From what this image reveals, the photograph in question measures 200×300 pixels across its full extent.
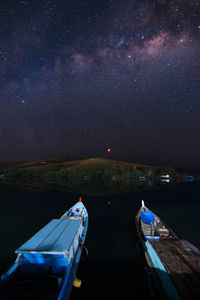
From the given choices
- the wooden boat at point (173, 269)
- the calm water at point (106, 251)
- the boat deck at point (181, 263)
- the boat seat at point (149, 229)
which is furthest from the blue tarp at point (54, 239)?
the boat seat at point (149, 229)

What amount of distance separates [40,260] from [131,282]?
21.2 ft

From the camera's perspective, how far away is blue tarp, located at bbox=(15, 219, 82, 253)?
884cm

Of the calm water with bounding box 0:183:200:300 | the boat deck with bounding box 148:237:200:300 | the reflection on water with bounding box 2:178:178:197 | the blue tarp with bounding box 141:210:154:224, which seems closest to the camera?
the boat deck with bounding box 148:237:200:300

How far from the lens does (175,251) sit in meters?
10.1

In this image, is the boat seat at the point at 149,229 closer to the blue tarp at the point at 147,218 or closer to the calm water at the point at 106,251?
the blue tarp at the point at 147,218

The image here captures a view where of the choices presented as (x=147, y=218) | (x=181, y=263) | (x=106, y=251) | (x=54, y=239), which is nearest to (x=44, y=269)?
(x=54, y=239)

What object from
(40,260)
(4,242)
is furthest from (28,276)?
(4,242)

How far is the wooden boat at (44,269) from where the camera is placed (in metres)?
6.76

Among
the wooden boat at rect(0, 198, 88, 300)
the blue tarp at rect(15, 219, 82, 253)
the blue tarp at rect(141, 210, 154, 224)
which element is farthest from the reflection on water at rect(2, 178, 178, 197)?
the wooden boat at rect(0, 198, 88, 300)

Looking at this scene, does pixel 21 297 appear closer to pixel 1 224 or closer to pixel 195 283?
pixel 195 283

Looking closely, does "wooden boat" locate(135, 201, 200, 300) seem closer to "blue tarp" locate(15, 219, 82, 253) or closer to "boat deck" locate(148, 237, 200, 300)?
"boat deck" locate(148, 237, 200, 300)

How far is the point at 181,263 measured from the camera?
871cm

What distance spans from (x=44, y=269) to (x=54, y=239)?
1.69 m

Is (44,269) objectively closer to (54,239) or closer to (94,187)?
(54,239)
